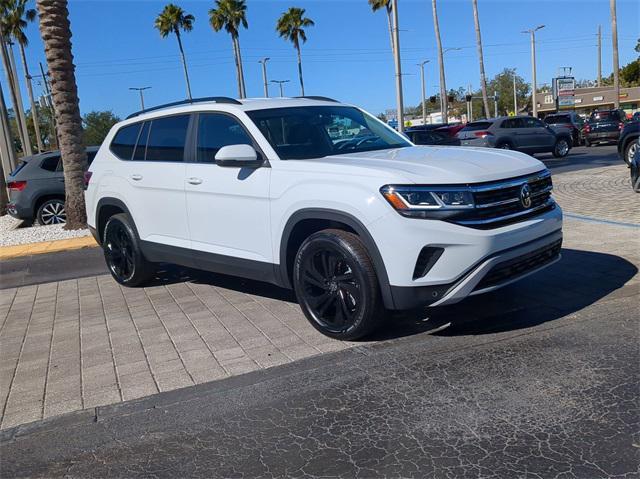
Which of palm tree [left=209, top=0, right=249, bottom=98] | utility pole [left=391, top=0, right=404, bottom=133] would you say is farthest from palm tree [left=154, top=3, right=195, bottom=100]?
utility pole [left=391, top=0, right=404, bottom=133]

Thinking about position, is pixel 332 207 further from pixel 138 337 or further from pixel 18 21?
pixel 18 21

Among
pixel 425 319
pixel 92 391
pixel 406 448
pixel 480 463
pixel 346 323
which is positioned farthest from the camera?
pixel 425 319

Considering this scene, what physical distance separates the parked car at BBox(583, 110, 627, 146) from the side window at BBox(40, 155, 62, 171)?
922 inches

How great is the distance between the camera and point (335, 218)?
433 centimetres

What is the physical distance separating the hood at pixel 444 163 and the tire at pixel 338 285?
59 centimetres

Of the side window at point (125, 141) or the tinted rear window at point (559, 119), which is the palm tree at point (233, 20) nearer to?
the tinted rear window at point (559, 119)

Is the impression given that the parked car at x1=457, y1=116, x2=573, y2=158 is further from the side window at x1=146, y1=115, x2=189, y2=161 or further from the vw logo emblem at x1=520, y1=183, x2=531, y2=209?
the vw logo emblem at x1=520, y1=183, x2=531, y2=209

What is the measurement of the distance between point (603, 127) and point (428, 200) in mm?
26432

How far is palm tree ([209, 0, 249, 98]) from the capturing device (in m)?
45.8

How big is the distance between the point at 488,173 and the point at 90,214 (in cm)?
492

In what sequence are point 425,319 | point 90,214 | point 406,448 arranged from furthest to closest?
point 90,214 < point 425,319 < point 406,448

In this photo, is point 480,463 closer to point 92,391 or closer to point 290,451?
point 290,451

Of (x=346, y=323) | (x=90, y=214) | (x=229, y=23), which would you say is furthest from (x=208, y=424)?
(x=229, y=23)

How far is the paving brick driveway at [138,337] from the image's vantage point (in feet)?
13.6
